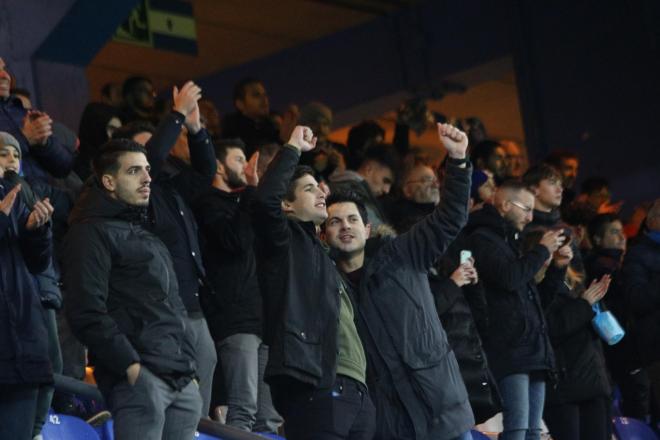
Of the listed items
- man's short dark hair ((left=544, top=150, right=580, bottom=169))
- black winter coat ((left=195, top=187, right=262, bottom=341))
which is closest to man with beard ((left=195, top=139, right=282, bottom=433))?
black winter coat ((left=195, top=187, right=262, bottom=341))

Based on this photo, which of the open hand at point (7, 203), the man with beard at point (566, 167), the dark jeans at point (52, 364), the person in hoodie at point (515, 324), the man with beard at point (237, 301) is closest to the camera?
the open hand at point (7, 203)

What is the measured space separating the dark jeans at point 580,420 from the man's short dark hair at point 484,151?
236 centimetres

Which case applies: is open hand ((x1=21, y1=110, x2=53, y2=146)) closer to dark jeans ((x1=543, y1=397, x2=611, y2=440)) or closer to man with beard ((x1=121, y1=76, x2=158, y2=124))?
man with beard ((x1=121, y1=76, x2=158, y2=124))

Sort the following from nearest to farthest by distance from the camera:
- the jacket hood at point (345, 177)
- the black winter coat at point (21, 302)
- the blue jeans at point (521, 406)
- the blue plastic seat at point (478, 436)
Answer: the black winter coat at point (21, 302)
the blue jeans at point (521, 406)
the blue plastic seat at point (478, 436)
the jacket hood at point (345, 177)

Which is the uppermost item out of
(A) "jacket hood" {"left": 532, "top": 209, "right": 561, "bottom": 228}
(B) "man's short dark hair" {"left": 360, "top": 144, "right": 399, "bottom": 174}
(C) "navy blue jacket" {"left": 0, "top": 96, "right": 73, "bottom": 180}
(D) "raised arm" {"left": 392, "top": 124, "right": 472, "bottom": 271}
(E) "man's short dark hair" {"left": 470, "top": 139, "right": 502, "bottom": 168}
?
(E) "man's short dark hair" {"left": 470, "top": 139, "right": 502, "bottom": 168}

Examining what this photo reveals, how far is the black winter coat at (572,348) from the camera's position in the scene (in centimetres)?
851

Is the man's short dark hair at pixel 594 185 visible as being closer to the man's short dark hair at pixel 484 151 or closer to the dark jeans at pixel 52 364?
the man's short dark hair at pixel 484 151

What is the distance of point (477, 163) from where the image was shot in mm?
10414

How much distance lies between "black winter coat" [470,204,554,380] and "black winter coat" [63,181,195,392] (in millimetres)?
2508

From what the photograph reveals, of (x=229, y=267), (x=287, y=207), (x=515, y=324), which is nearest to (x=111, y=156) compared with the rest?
(x=287, y=207)

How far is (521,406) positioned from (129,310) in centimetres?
281

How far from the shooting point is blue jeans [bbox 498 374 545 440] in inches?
310

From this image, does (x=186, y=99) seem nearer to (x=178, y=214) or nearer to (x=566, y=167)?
(x=178, y=214)

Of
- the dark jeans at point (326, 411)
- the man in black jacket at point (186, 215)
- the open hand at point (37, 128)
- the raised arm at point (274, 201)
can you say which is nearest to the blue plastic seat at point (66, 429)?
the man in black jacket at point (186, 215)
